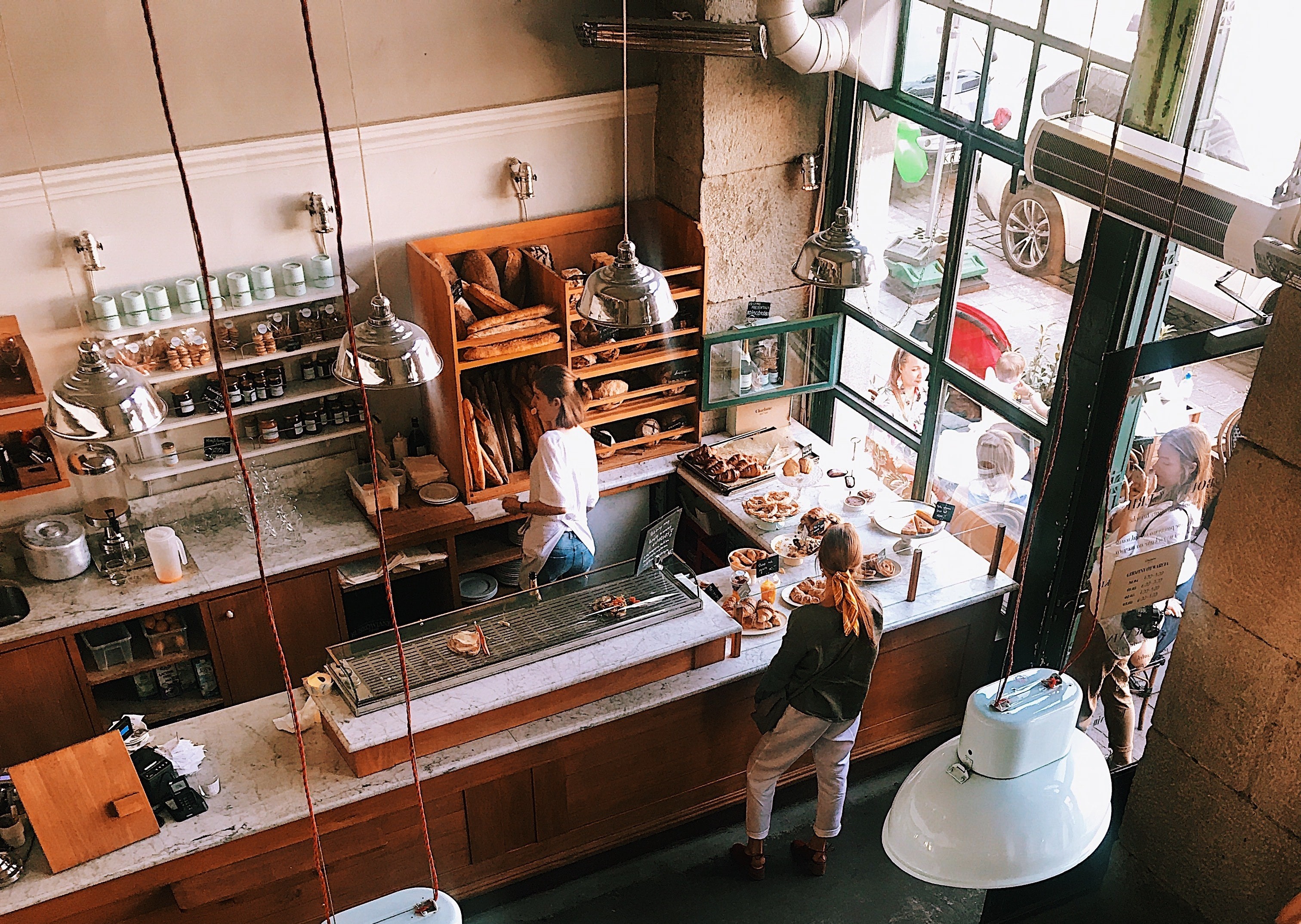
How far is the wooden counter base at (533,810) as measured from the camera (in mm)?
4125

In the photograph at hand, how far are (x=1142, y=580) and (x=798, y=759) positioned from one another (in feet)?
5.23

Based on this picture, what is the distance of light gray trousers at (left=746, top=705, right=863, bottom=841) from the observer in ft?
15.4

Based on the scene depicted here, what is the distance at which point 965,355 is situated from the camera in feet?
18.7

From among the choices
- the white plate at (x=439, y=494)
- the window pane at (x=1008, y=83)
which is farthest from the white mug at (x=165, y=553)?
the window pane at (x=1008, y=83)

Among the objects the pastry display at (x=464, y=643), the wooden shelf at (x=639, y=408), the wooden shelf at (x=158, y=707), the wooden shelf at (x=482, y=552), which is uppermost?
the wooden shelf at (x=639, y=408)

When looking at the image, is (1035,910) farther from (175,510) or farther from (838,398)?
(175,510)

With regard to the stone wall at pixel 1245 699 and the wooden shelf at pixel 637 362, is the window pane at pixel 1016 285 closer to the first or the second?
the stone wall at pixel 1245 699

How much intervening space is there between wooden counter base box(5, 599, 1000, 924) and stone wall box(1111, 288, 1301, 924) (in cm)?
117

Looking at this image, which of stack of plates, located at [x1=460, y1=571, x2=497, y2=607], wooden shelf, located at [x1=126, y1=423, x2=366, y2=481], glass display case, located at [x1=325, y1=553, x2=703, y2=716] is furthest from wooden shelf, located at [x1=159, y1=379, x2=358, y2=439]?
glass display case, located at [x1=325, y1=553, x2=703, y2=716]

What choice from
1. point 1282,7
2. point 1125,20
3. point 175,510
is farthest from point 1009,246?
point 175,510

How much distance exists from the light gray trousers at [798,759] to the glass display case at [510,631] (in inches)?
25.5

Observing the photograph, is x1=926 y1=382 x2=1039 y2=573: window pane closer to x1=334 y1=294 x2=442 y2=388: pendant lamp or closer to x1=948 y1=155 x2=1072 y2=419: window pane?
x1=948 y1=155 x2=1072 y2=419: window pane

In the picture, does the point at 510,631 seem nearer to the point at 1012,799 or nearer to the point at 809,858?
the point at 809,858

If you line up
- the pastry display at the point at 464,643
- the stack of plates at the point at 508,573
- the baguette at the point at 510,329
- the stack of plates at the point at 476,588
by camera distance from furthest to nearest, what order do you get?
the stack of plates at the point at 508,573
the stack of plates at the point at 476,588
the baguette at the point at 510,329
the pastry display at the point at 464,643
